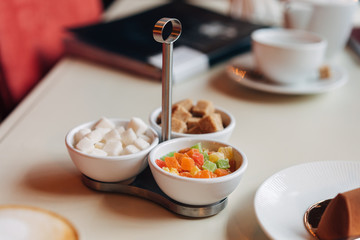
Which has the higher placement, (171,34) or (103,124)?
(171,34)

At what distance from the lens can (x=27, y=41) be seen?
1.03m

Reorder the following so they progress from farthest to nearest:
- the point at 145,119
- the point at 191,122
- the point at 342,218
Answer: the point at 145,119 → the point at 191,122 → the point at 342,218

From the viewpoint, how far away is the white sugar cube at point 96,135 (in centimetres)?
51

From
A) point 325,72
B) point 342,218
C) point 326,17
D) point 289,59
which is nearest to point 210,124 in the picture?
point 342,218

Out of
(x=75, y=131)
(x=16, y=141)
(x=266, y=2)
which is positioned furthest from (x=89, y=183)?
(x=266, y=2)

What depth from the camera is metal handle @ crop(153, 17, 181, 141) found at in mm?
459

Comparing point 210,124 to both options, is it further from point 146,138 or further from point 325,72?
point 325,72

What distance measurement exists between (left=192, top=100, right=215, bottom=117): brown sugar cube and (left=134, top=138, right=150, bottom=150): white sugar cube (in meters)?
0.14

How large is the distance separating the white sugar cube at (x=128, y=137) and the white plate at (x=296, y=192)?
170 mm

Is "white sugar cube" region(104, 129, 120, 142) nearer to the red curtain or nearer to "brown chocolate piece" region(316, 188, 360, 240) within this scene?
"brown chocolate piece" region(316, 188, 360, 240)

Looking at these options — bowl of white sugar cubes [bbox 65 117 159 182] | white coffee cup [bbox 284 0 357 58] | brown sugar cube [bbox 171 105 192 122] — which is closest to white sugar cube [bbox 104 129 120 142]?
bowl of white sugar cubes [bbox 65 117 159 182]

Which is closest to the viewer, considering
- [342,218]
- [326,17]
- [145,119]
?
[342,218]

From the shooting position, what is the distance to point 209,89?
0.91 meters

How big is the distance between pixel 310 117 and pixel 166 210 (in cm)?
41
